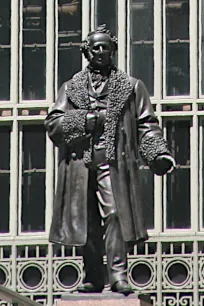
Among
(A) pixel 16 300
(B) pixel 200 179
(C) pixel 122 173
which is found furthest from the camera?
(B) pixel 200 179

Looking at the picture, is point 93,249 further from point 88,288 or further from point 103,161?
point 103,161

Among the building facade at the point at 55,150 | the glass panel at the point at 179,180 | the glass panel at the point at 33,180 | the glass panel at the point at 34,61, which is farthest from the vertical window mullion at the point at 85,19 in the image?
the glass panel at the point at 179,180

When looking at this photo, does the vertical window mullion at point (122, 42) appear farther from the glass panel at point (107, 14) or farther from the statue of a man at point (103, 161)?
the statue of a man at point (103, 161)

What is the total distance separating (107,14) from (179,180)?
2.58 m

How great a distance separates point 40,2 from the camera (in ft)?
80.9

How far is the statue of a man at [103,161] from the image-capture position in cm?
1588

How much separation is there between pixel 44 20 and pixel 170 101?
2.19 meters

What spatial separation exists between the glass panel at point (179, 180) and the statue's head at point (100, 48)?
7.73 m

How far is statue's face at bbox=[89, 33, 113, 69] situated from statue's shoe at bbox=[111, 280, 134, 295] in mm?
2043

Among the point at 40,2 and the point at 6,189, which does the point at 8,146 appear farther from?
the point at 40,2

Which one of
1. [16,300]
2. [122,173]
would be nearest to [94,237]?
[122,173]

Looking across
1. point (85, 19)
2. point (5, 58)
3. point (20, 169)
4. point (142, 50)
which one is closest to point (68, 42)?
point (85, 19)

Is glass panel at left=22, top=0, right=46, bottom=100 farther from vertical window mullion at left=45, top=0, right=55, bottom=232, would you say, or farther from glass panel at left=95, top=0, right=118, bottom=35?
glass panel at left=95, top=0, right=118, bottom=35

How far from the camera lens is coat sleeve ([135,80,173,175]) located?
16.0m
